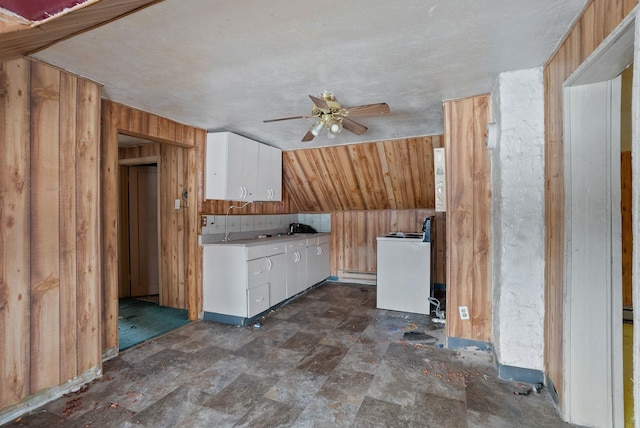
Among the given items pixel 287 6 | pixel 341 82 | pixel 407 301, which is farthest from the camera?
pixel 407 301

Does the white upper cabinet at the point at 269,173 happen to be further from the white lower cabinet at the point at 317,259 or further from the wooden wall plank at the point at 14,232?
the wooden wall plank at the point at 14,232

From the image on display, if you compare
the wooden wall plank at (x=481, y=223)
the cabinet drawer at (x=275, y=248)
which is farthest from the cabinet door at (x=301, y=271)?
the wooden wall plank at (x=481, y=223)

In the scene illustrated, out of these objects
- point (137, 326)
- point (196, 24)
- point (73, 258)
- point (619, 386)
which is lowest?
point (137, 326)

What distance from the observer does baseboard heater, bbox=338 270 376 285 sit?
5.12 metres

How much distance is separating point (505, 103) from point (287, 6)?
170 cm

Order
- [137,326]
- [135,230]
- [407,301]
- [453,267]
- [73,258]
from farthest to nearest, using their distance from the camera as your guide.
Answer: [135,230], [407,301], [137,326], [453,267], [73,258]

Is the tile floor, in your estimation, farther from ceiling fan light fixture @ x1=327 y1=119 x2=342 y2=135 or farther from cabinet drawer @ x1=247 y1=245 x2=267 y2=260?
ceiling fan light fixture @ x1=327 y1=119 x2=342 y2=135

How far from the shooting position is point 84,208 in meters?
2.19

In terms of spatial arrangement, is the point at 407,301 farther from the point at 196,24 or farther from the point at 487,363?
the point at 196,24

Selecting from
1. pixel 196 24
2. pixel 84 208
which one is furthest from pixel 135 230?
pixel 196 24

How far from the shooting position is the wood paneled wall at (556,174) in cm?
152

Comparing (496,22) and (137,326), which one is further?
(137,326)

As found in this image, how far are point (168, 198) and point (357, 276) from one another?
323 centimetres

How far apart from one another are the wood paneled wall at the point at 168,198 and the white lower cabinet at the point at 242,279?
0.57 feet
